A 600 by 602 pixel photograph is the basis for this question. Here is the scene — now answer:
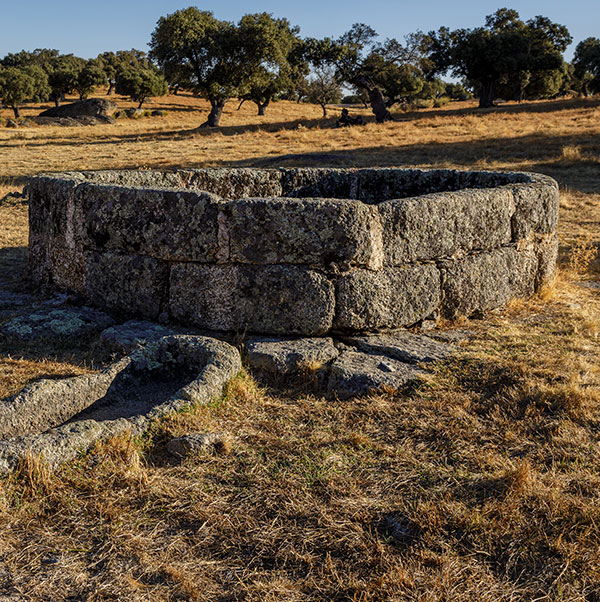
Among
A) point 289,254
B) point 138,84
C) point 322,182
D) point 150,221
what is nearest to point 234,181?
point 322,182

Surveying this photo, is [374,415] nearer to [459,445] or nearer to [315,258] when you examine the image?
[459,445]

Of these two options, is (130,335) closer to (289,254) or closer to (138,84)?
(289,254)

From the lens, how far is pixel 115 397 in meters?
4.48

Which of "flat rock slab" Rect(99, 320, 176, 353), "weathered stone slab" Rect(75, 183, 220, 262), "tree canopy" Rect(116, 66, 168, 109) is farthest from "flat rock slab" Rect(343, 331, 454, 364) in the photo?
"tree canopy" Rect(116, 66, 168, 109)

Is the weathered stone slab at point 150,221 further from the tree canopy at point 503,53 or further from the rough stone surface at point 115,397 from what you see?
the tree canopy at point 503,53

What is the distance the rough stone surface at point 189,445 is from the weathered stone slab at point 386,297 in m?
2.10

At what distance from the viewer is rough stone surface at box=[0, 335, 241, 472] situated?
3.47 m

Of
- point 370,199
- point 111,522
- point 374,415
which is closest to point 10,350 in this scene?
point 111,522

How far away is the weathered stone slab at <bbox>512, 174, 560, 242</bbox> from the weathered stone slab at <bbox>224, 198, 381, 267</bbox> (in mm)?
2095

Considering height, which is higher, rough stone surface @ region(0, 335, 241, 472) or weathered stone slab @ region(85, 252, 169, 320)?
weathered stone slab @ region(85, 252, 169, 320)

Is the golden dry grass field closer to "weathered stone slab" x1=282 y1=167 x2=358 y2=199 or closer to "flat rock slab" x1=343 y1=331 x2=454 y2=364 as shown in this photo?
"flat rock slab" x1=343 y1=331 x2=454 y2=364

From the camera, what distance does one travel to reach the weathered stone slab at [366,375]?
469cm

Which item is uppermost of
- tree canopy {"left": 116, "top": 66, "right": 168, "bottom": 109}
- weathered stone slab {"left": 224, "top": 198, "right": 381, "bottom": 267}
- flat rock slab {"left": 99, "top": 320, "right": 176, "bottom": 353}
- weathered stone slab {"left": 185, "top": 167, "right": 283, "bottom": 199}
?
tree canopy {"left": 116, "top": 66, "right": 168, "bottom": 109}

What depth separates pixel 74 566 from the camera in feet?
9.02
